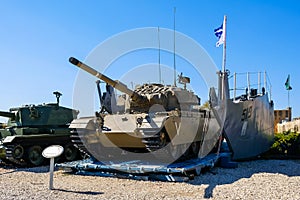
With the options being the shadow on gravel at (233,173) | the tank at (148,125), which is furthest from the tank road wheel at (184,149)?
the shadow on gravel at (233,173)

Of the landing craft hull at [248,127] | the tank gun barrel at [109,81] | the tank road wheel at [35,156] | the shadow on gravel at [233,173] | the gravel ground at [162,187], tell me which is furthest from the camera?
the tank road wheel at [35,156]

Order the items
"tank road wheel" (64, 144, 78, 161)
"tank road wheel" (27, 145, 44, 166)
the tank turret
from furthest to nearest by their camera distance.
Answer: "tank road wheel" (64, 144, 78, 161) < "tank road wheel" (27, 145, 44, 166) < the tank turret

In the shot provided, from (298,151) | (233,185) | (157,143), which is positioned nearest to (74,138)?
(157,143)

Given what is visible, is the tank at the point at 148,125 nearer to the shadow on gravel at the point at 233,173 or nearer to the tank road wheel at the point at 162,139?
the tank road wheel at the point at 162,139

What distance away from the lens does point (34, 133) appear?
43.9ft

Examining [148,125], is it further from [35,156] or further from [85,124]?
[35,156]

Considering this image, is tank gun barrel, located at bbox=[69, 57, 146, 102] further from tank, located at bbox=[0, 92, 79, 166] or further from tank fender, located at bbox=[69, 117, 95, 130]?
tank, located at bbox=[0, 92, 79, 166]

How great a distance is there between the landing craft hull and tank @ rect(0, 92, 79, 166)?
20.6 feet

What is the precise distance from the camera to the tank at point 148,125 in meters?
9.74

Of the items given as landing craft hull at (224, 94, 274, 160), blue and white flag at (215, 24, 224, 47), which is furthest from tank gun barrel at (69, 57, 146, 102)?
blue and white flag at (215, 24, 224, 47)

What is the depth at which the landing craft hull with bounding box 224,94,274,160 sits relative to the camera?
11922 mm

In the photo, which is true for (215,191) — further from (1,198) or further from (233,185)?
(1,198)

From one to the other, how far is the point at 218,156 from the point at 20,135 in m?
6.91

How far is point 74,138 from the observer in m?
10.9
